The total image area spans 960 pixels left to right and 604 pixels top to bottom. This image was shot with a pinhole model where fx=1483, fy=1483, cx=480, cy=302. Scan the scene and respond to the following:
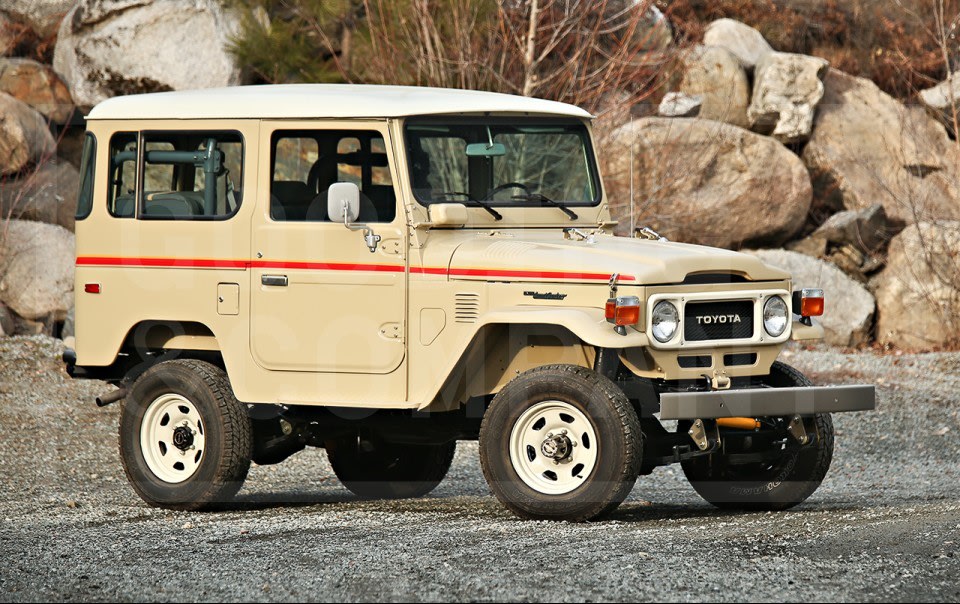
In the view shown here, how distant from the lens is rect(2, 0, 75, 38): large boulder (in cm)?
2261

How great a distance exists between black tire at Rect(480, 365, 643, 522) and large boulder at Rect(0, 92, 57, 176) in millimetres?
13064

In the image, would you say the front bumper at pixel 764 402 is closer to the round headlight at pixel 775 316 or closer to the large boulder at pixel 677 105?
the round headlight at pixel 775 316

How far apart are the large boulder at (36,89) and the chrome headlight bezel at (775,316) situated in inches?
588

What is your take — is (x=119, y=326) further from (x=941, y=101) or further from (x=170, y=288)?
(x=941, y=101)

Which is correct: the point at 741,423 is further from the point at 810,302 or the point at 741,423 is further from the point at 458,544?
the point at 458,544

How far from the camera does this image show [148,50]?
21031mm

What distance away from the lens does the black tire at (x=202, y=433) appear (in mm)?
9086

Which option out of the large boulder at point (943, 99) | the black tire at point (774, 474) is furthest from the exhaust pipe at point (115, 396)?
the large boulder at point (943, 99)

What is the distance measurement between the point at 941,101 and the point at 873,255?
330 cm

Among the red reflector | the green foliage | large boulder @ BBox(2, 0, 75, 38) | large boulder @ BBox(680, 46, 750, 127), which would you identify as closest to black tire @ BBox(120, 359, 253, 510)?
the red reflector

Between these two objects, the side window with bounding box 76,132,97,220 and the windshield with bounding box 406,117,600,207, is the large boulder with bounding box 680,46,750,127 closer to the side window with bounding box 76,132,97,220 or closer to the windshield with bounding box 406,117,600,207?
the windshield with bounding box 406,117,600,207

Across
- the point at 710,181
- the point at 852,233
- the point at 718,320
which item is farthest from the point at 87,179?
the point at 852,233

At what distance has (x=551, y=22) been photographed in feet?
63.2

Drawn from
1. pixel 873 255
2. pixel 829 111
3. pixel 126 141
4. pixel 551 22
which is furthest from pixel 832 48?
pixel 126 141
